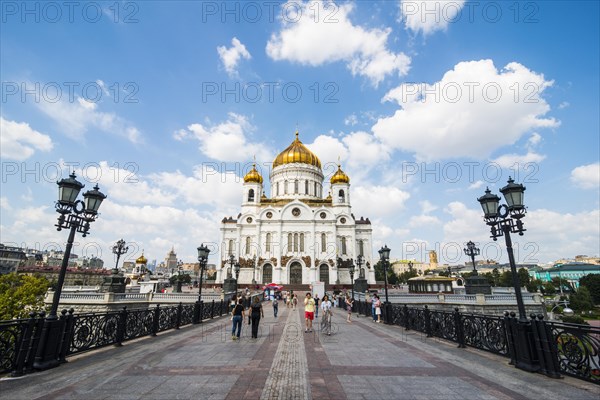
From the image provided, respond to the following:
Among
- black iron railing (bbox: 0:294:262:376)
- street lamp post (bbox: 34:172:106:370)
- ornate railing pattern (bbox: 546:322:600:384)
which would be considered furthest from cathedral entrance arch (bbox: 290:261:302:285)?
ornate railing pattern (bbox: 546:322:600:384)

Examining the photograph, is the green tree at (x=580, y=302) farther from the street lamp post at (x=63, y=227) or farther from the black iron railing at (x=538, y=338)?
the street lamp post at (x=63, y=227)

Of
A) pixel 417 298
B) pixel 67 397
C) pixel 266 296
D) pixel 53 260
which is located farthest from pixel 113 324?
pixel 53 260

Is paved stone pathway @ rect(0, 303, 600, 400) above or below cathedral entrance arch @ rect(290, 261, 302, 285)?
below

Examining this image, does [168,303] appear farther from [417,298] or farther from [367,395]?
[367,395]

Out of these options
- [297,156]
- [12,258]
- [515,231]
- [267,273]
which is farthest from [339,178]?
[12,258]

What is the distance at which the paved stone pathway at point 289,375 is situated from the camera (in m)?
4.68

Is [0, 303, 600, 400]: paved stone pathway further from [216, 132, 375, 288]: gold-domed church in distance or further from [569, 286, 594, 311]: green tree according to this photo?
[569, 286, 594, 311]: green tree

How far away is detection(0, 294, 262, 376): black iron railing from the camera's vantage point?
18.2 feet

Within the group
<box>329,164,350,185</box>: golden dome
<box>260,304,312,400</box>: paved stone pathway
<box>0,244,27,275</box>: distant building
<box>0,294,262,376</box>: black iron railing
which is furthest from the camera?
<box>0,244,27,275</box>: distant building

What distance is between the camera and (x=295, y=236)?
146 feet

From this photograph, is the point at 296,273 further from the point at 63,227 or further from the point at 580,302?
the point at 580,302

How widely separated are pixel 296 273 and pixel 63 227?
36618mm

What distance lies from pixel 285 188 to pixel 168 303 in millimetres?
32376

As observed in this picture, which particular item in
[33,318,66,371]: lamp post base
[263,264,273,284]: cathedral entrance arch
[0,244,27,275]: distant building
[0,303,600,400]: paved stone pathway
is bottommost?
[0,303,600,400]: paved stone pathway
